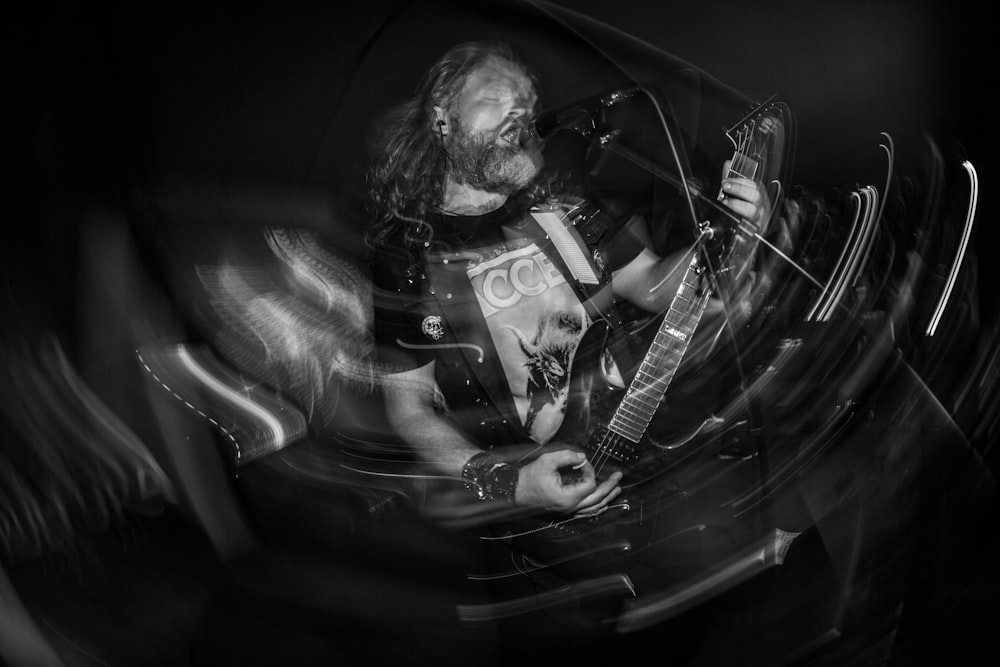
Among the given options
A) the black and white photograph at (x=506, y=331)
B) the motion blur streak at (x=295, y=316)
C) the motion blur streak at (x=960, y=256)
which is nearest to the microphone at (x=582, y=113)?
the black and white photograph at (x=506, y=331)

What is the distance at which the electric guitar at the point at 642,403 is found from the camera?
2.01 ft

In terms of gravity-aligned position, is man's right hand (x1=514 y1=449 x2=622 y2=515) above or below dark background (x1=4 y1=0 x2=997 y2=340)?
below

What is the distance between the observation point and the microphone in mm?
679

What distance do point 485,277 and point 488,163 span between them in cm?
14

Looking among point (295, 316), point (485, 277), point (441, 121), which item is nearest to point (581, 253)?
point (485, 277)

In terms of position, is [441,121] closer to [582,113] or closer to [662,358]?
[582,113]

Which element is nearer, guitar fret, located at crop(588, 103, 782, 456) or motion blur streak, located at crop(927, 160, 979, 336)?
guitar fret, located at crop(588, 103, 782, 456)

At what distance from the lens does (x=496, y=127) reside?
0.74 metres

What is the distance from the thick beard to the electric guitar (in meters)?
0.20

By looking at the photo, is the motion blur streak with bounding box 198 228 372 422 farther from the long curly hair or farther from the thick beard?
the thick beard

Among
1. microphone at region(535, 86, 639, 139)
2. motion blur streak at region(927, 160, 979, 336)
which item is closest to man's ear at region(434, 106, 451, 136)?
microphone at region(535, 86, 639, 139)

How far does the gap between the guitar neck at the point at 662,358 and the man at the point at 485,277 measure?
59mm

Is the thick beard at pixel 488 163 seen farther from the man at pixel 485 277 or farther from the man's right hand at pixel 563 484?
the man's right hand at pixel 563 484

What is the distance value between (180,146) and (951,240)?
0.96m
